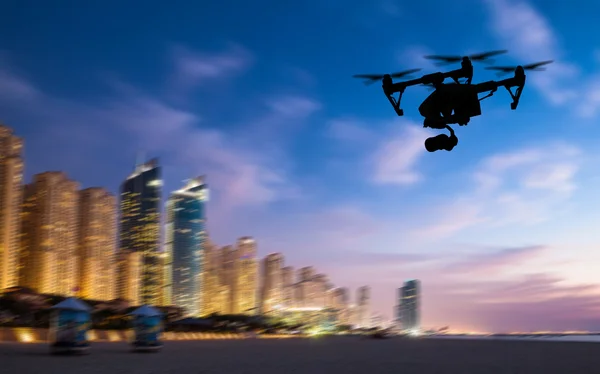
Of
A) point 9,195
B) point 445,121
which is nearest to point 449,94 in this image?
point 445,121

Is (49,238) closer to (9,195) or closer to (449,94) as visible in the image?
(9,195)

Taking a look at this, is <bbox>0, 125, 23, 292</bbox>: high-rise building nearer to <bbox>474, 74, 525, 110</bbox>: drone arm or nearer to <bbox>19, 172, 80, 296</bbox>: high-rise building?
<bbox>19, 172, 80, 296</bbox>: high-rise building

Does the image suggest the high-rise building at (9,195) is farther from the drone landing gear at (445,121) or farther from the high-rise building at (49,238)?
the drone landing gear at (445,121)

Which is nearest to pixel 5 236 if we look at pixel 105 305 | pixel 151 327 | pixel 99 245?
pixel 105 305

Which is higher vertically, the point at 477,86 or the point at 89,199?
the point at 89,199

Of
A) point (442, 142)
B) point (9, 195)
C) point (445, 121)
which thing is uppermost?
point (9, 195)

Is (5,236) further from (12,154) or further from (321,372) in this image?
(321,372)

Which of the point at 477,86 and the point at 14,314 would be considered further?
the point at 14,314
